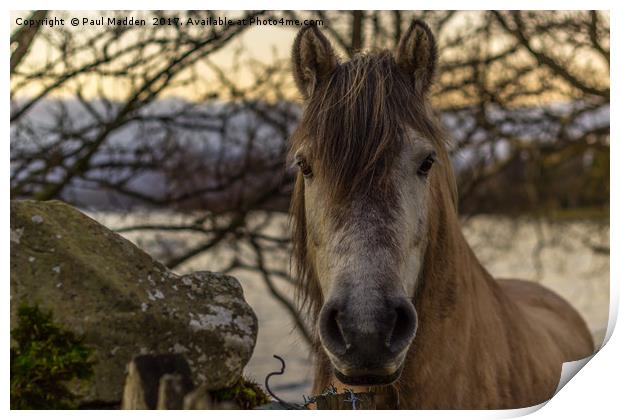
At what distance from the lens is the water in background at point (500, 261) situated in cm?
473

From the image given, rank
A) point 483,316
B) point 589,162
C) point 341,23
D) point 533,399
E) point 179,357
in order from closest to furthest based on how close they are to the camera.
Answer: point 179,357 < point 483,316 < point 533,399 < point 341,23 < point 589,162

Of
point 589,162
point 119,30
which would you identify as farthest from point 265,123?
point 589,162

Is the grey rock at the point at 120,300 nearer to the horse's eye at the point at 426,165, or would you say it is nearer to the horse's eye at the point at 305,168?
the horse's eye at the point at 305,168

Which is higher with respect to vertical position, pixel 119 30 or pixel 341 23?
pixel 341 23

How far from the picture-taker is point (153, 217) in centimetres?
Answer: 496

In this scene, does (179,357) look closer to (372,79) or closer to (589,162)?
(372,79)

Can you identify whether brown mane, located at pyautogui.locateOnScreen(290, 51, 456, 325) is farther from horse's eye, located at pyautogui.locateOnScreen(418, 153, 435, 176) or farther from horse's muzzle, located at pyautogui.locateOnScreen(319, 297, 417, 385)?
horse's muzzle, located at pyautogui.locateOnScreen(319, 297, 417, 385)

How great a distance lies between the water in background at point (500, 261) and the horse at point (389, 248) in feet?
6.67

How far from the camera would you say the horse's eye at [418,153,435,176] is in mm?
2205

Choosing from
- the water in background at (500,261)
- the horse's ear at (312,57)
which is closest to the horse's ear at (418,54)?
the horse's ear at (312,57)

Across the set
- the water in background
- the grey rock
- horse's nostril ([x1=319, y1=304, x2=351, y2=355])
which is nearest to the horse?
horse's nostril ([x1=319, y1=304, x2=351, y2=355])

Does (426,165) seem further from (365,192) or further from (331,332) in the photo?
(331,332)

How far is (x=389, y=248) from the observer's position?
1956 millimetres

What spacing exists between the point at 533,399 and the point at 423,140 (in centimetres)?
131
